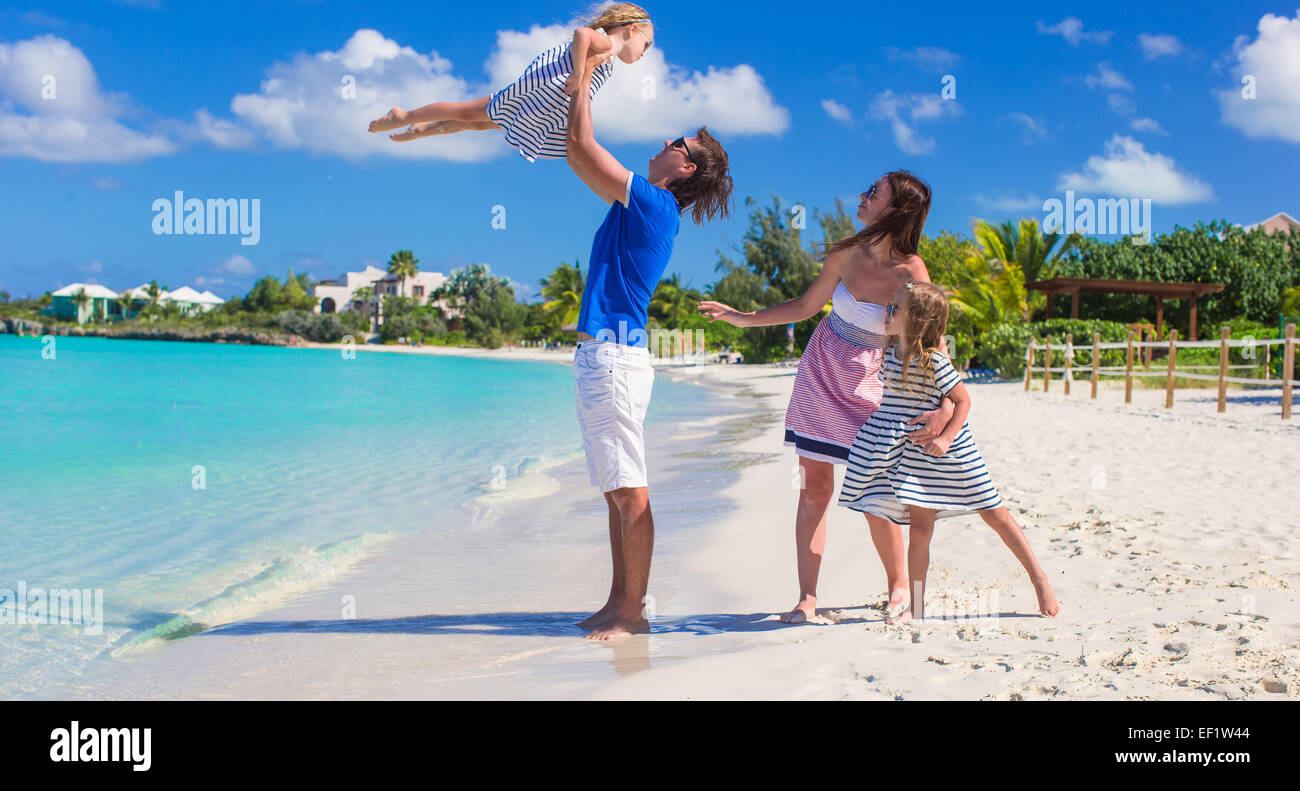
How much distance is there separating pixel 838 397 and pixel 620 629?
120 centimetres

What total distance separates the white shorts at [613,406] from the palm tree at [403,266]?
3865 inches

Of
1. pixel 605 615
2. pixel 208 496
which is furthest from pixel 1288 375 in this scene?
pixel 208 496

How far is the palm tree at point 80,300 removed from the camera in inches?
3816

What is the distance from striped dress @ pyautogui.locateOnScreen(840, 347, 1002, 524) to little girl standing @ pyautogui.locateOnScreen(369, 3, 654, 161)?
1453 millimetres

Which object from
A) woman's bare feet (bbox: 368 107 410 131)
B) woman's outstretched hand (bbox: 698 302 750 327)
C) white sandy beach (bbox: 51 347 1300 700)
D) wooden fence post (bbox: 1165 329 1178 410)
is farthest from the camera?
wooden fence post (bbox: 1165 329 1178 410)

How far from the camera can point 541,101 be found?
2.87 meters

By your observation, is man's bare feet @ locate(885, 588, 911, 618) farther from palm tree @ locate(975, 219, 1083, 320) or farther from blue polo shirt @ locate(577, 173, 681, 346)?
palm tree @ locate(975, 219, 1083, 320)

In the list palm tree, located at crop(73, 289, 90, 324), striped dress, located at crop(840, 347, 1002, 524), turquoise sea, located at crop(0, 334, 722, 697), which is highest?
palm tree, located at crop(73, 289, 90, 324)

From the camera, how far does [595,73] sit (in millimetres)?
2854

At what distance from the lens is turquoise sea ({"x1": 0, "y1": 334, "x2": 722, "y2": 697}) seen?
13.8 feet

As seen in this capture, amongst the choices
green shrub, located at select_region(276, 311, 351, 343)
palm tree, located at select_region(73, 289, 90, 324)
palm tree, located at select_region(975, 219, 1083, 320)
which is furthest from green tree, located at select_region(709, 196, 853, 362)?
palm tree, located at select_region(73, 289, 90, 324)
